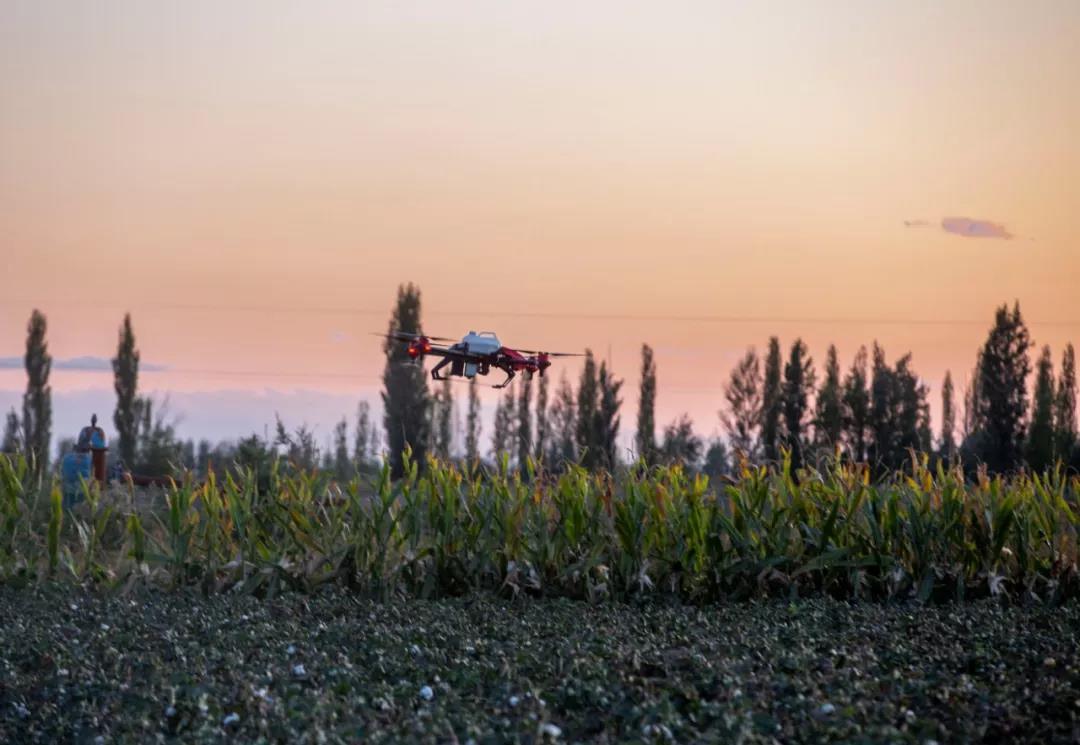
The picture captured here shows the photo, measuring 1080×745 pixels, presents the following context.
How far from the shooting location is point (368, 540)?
8.64 meters

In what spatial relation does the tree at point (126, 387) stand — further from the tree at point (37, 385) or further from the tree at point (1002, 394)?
the tree at point (1002, 394)

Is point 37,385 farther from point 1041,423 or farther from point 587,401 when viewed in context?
point 1041,423

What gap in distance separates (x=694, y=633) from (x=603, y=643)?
23.4 inches

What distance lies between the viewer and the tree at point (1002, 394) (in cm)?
3431

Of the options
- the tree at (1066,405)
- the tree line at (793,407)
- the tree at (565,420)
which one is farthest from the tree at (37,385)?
the tree at (1066,405)

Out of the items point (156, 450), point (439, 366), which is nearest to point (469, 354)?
point (439, 366)

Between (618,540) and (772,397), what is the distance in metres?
28.0

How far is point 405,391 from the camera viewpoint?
111 feet

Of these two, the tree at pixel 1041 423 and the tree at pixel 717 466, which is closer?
the tree at pixel 717 466

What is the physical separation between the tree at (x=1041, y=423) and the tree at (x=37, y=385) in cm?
2936

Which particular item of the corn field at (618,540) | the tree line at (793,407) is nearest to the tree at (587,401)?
the tree line at (793,407)

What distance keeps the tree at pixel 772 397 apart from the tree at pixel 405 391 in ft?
30.8

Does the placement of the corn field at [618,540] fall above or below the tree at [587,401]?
below

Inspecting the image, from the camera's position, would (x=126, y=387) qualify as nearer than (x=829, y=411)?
No
